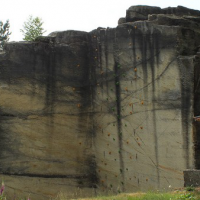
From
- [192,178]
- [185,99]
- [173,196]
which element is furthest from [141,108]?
[173,196]

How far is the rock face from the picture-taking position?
10641mm

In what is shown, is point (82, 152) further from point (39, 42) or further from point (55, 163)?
point (39, 42)

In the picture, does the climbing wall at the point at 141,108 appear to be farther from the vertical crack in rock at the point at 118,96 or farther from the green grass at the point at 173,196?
the green grass at the point at 173,196

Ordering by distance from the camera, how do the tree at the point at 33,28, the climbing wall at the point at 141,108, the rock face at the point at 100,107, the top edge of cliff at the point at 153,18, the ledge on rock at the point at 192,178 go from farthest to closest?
the tree at the point at 33,28, the top edge of cliff at the point at 153,18, the rock face at the point at 100,107, the climbing wall at the point at 141,108, the ledge on rock at the point at 192,178

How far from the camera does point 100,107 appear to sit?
11.5m

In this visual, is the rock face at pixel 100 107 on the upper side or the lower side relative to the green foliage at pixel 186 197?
upper

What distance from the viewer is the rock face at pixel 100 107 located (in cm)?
1064

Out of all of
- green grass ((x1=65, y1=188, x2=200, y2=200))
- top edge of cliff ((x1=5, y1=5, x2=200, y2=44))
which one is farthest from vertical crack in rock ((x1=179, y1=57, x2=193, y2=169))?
green grass ((x1=65, y1=188, x2=200, y2=200))

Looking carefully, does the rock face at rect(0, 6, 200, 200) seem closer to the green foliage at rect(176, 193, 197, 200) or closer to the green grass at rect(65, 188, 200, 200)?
the green grass at rect(65, 188, 200, 200)

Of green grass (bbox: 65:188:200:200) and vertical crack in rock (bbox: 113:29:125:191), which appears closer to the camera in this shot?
green grass (bbox: 65:188:200:200)

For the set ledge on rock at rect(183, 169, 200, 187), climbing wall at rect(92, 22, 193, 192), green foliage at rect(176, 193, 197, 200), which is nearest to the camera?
green foliage at rect(176, 193, 197, 200)

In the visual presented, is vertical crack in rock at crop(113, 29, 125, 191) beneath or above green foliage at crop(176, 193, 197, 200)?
above

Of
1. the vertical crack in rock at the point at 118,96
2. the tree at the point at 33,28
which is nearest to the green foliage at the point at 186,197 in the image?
the vertical crack in rock at the point at 118,96

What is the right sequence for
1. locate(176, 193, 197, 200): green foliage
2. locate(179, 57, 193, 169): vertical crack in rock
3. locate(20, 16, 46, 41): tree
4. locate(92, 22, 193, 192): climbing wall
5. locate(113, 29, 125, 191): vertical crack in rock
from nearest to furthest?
1. locate(176, 193, 197, 200): green foliage
2. locate(179, 57, 193, 169): vertical crack in rock
3. locate(92, 22, 193, 192): climbing wall
4. locate(113, 29, 125, 191): vertical crack in rock
5. locate(20, 16, 46, 41): tree
